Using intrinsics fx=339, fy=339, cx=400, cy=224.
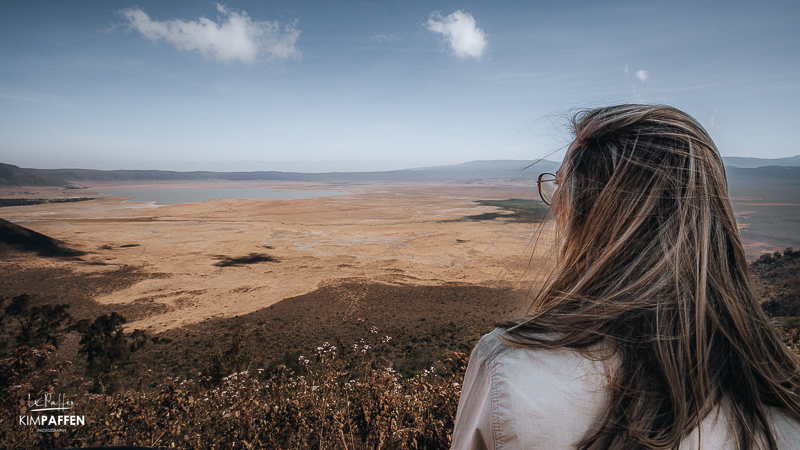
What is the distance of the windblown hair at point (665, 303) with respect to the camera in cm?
57

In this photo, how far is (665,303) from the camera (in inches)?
23.5

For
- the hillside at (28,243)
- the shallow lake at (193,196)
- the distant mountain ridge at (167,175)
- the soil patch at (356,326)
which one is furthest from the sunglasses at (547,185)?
the shallow lake at (193,196)

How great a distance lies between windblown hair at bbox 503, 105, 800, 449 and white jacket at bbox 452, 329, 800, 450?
21 millimetres

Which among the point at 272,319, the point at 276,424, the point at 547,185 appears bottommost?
the point at 272,319

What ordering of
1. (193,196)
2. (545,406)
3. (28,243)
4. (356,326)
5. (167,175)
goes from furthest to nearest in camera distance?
(167,175), (193,196), (28,243), (356,326), (545,406)

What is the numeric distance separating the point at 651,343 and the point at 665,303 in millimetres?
76

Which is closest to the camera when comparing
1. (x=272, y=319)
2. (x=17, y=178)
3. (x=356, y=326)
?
(x=356, y=326)

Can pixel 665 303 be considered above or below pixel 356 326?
above

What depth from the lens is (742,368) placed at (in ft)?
1.93

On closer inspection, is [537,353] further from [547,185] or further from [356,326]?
[356,326]

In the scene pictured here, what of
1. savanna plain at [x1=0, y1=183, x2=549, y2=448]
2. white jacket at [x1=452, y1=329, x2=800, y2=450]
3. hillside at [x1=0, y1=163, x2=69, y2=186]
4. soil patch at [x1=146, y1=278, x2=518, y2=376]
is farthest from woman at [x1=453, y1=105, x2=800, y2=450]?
hillside at [x1=0, y1=163, x2=69, y2=186]

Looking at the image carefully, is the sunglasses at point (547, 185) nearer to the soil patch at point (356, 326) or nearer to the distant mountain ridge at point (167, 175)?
the distant mountain ridge at point (167, 175)

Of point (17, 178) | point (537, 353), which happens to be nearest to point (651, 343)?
point (537, 353)

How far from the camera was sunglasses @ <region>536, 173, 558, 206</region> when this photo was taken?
108 centimetres
